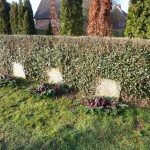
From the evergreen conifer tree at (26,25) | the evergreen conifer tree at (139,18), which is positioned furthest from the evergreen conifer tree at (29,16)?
the evergreen conifer tree at (139,18)

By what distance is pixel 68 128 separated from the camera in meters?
5.52

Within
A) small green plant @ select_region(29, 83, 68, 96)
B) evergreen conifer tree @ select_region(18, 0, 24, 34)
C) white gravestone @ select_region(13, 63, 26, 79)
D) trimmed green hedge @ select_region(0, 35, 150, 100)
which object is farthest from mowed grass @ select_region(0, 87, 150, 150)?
evergreen conifer tree @ select_region(18, 0, 24, 34)

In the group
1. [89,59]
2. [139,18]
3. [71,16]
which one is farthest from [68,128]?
[71,16]

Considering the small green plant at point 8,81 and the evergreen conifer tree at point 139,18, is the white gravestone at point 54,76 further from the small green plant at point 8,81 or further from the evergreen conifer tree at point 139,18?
the evergreen conifer tree at point 139,18

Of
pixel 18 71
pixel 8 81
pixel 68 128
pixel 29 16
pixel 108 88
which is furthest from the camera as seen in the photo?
pixel 29 16

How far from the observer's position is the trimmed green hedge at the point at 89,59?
618 cm

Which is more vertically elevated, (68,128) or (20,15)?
(20,15)

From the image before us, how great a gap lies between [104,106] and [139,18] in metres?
3.61

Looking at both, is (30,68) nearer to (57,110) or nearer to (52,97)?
(52,97)

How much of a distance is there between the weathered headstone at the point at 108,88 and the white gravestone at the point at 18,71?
350 centimetres

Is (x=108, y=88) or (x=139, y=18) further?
(x=139, y=18)

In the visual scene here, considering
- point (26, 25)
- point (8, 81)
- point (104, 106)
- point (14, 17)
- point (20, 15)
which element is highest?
point (20, 15)

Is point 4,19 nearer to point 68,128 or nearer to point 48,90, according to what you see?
point 48,90

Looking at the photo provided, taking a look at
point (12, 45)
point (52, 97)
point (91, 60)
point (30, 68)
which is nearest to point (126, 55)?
point (91, 60)
